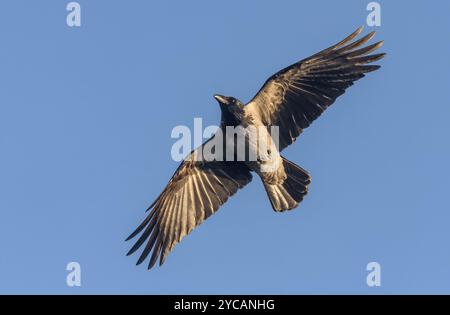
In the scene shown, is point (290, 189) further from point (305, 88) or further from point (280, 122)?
point (305, 88)

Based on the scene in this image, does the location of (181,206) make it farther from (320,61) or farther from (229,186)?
(320,61)

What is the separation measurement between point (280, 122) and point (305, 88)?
74 centimetres

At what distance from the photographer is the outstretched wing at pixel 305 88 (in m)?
21.2

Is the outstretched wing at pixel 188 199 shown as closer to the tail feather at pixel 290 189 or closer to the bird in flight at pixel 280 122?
the bird in flight at pixel 280 122

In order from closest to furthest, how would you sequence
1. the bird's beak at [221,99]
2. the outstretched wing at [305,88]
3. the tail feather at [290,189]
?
the bird's beak at [221,99] → the outstretched wing at [305,88] → the tail feather at [290,189]

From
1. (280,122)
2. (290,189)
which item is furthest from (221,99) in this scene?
(290,189)

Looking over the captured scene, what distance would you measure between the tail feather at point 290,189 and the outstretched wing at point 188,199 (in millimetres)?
675

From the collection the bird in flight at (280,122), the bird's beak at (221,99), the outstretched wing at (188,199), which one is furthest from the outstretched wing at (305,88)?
the outstretched wing at (188,199)

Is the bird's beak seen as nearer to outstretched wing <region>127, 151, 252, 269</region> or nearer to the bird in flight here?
the bird in flight

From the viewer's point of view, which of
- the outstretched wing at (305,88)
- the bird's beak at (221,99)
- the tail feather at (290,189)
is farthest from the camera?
the tail feather at (290,189)

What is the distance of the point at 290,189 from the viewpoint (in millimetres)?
21391

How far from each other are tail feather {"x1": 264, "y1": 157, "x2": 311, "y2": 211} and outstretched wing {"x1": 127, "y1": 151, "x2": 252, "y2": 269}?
68cm

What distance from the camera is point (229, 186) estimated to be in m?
21.8
